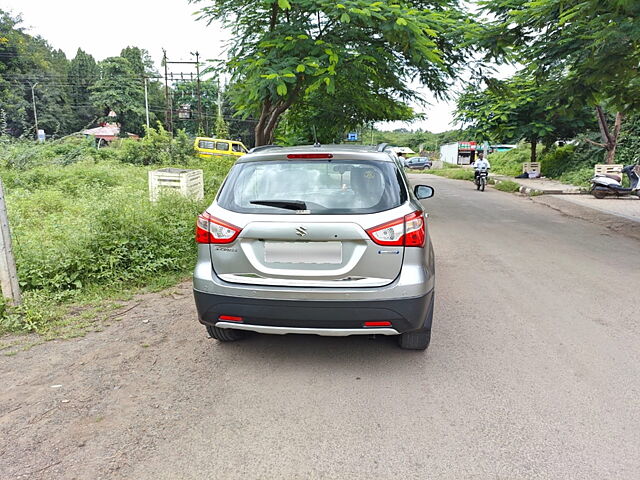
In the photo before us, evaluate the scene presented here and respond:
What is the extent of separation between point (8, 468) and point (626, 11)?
8.72 m

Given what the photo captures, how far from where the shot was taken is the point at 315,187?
3.62 m

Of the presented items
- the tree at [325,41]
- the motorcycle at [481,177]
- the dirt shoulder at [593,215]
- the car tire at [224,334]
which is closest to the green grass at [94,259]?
the car tire at [224,334]

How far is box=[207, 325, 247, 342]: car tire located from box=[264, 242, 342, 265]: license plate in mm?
911

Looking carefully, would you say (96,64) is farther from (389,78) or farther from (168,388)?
(168,388)

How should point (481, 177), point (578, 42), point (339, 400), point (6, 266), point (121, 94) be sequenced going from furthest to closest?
point (121, 94), point (481, 177), point (578, 42), point (6, 266), point (339, 400)

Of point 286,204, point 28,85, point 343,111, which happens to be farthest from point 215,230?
point 28,85

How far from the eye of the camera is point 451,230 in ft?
33.2

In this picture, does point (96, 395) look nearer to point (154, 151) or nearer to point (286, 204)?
point (286, 204)

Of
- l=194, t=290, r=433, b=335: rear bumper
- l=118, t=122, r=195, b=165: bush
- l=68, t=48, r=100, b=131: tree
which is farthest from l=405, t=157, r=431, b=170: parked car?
l=68, t=48, r=100, b=131: tree

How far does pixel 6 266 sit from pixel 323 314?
3.19 m

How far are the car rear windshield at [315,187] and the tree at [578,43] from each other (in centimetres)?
554

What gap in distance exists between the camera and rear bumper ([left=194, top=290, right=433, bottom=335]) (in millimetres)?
3322

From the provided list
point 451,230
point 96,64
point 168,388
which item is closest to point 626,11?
point 451,230

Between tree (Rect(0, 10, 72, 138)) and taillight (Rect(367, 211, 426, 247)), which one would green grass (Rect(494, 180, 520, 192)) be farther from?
tree (Rect(0, 10, 72, 138))
